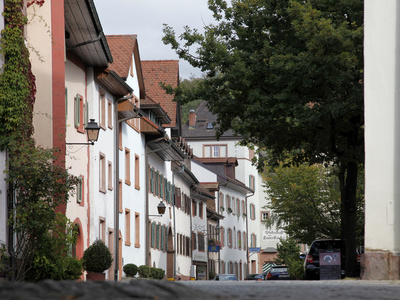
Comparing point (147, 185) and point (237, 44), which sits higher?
point (237, 44)

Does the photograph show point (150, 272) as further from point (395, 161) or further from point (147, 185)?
point (395, 161)

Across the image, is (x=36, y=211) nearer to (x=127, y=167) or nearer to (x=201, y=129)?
(x=127, y=167)

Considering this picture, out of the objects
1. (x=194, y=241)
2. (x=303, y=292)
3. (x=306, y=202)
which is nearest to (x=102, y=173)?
(x=306, y=202)

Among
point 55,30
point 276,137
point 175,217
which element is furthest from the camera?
point 175,217

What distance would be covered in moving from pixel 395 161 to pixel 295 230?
24342 millimetres

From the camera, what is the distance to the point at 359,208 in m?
43.8

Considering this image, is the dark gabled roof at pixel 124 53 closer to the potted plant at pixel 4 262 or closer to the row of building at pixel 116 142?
the row of building at pixel 116 142

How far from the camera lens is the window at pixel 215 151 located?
319ft

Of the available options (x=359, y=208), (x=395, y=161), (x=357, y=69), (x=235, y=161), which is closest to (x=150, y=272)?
(x=359, y=208)

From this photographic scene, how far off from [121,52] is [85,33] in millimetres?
11223

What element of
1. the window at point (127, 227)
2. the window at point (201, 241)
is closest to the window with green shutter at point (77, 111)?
the window at point (127, 227)

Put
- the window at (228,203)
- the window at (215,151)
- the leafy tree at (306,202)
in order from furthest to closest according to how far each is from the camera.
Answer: the window at (215,151), the window at (228,203), the leafy tree at (306,202)

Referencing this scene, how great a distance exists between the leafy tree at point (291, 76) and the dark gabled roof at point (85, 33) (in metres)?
2.38

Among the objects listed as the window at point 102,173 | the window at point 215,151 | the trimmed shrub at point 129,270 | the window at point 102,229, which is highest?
the window at point 215,151
